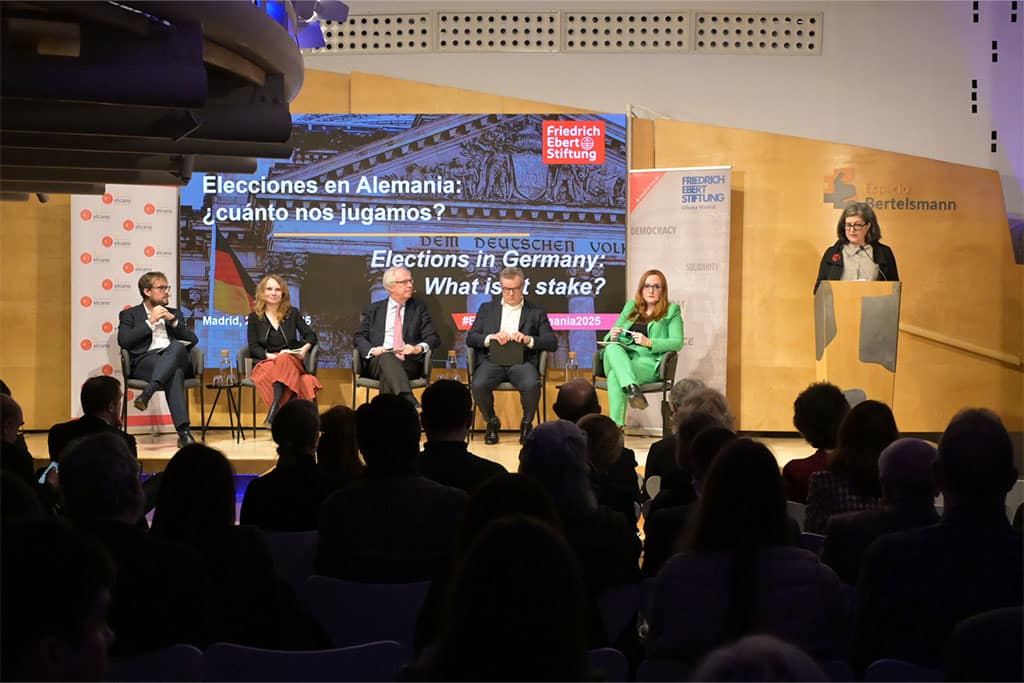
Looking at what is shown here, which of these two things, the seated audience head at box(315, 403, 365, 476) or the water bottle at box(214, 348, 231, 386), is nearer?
the seated audience head at box(315, 403, 365, 476)

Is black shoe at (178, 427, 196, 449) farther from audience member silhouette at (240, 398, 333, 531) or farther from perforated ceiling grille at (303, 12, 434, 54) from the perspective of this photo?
audience member silhouette at (240, 398, 333, 531)

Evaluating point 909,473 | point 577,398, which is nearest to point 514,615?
point 909,473

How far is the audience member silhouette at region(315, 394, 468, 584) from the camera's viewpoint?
258 centimetres

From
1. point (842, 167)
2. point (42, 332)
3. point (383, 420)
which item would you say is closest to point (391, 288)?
point (42, 332)

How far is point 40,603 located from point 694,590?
1.14m

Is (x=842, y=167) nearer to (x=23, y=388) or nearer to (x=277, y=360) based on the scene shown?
(x=277, y=360)

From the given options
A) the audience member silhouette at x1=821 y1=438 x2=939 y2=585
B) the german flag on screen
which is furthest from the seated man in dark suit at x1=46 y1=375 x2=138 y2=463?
the german flag on screen

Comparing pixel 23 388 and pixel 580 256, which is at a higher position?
pixel 580 256

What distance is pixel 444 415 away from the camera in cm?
344

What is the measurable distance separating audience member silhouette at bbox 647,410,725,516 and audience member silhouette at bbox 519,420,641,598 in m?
0.34

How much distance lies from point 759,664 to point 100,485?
5.30ft

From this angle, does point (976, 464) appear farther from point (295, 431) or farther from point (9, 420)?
point (9, 420)

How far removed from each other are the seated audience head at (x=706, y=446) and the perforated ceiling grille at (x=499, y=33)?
6.89 meters

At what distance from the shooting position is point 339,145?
28.8 ft
